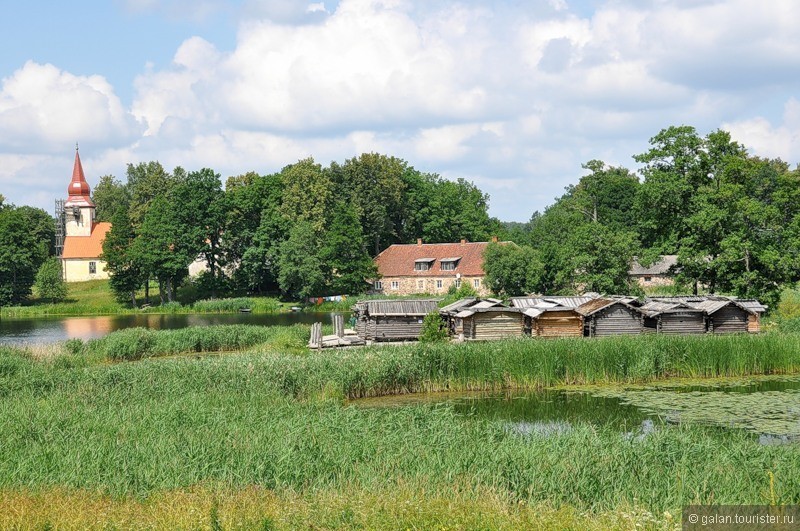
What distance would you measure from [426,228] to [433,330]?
54.5 meters

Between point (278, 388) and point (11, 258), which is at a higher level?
point (11, 258)

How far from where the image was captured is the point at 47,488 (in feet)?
46.7

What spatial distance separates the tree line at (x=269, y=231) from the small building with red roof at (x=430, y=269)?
242cm

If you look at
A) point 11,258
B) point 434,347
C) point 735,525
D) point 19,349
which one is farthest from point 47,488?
point 11,258

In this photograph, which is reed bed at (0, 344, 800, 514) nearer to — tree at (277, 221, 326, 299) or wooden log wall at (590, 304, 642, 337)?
wooden log wall at (590, 304, 642, 337)

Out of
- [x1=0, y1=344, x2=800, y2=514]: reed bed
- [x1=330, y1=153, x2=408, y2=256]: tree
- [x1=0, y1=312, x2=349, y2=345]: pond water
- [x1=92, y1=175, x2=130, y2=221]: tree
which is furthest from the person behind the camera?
[x1=92, y1=175, x2=130, y2=221]: tree

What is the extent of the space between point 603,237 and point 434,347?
80.5 ft

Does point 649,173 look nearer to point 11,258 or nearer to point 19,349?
point 19,349

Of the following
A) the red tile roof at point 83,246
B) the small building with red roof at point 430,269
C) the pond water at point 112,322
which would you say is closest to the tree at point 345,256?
the small building with red roof at point 430,269

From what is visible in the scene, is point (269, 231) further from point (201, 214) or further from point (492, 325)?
point (492, 325)

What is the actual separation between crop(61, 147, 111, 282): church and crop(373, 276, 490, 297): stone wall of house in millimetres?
33609

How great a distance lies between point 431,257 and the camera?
8300cm

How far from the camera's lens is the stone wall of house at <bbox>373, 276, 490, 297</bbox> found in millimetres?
80375

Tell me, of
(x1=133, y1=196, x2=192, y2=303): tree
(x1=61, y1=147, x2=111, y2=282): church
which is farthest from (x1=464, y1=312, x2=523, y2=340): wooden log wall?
(x1=61, y1=147, x2=111, y2=282): church
